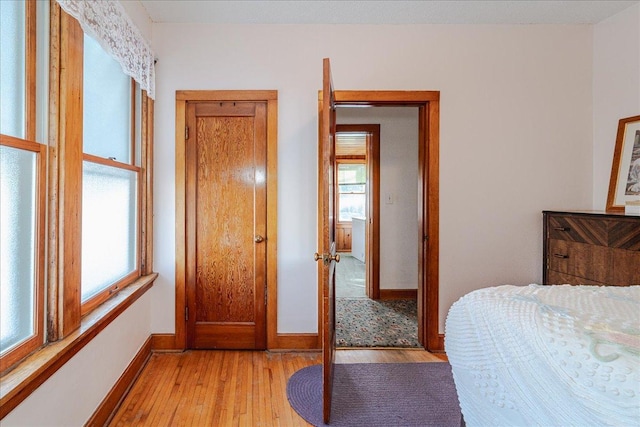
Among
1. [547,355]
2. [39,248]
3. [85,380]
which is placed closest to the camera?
[547,355]

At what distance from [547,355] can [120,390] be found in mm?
2099

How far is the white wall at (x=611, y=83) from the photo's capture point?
228 centimetres

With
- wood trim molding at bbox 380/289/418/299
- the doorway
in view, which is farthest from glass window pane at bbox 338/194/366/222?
wood trim molding at bbox 380/289/418/299

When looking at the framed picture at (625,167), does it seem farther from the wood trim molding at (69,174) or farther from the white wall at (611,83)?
the wood trim molding at (69,174)

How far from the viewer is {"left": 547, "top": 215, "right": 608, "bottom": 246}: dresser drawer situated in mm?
2004

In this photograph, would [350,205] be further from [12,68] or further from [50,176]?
[12,68]

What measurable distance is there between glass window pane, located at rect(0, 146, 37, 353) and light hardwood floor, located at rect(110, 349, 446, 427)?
2.73 feet

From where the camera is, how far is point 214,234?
8.20 feet

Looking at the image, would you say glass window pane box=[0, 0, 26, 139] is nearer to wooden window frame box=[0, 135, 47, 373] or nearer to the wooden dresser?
wooden window frame box=[0, 135, 47, 373]

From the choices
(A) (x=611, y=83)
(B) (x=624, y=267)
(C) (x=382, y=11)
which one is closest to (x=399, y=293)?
(B) (x=624, y=267)

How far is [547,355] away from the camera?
0.84m

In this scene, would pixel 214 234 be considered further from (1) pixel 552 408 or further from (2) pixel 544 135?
(2) pixel 544 135

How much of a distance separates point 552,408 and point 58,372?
5.62ft

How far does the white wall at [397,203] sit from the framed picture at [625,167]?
1.83 meters
